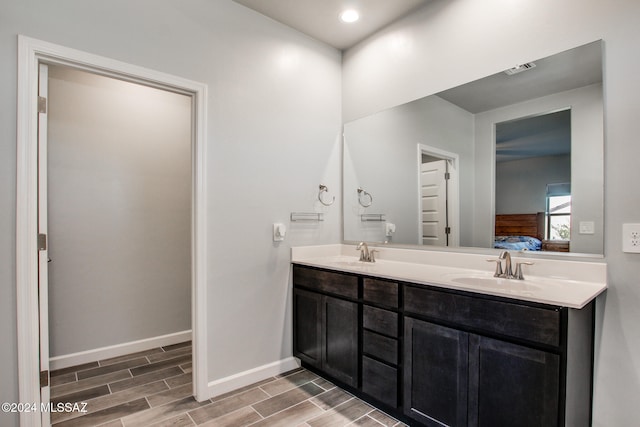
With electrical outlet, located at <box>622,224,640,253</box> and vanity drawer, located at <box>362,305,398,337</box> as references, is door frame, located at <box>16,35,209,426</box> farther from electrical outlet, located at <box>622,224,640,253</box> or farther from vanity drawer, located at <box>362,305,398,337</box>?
electrical outlet, located at <box>622,224,640,253</box>

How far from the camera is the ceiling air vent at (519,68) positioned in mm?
1851

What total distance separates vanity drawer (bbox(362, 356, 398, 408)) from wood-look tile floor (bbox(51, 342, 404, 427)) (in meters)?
0.14

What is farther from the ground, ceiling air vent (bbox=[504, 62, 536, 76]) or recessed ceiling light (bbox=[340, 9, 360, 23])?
recessed ceiling light (bbox=[340, 9, 360, 23])

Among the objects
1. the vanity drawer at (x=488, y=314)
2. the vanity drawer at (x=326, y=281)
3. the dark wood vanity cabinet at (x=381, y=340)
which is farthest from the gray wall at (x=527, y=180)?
the vanity drawer at (x=326, y=281)

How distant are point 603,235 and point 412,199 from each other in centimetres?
116

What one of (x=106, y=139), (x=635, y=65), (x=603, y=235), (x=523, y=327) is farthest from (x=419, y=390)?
(x=106, y=139)

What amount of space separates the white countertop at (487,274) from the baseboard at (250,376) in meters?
0.80

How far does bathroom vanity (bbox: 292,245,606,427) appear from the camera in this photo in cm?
134

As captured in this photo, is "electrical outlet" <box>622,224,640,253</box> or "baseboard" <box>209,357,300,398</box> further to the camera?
"baseboard" <box>209,357,300,398</box>

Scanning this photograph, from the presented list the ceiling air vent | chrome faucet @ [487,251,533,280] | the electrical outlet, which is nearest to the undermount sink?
chrome faucet @ [487,251,533,280]

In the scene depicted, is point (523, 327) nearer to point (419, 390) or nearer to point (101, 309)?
point (419, 390)

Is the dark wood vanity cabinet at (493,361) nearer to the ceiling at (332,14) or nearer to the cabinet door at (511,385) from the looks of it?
the cabinet door at (511,385)

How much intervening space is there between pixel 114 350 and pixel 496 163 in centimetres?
330

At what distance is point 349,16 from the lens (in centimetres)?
247
